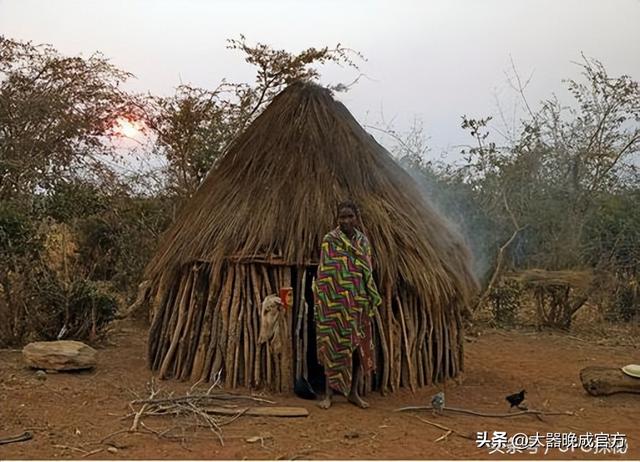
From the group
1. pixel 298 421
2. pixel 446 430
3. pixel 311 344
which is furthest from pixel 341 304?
pixel 311 344

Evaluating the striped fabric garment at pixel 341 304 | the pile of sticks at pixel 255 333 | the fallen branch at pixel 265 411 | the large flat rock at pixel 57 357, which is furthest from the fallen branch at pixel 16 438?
the striped fabric garment at pixel 341 304

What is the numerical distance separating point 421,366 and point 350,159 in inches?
83.1

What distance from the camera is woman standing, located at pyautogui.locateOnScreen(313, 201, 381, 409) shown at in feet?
17.8

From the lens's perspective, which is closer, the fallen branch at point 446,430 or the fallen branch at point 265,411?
the fallen branch at point 446,430

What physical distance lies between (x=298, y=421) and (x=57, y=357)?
2.74 meters

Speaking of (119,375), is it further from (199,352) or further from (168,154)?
(168,154)

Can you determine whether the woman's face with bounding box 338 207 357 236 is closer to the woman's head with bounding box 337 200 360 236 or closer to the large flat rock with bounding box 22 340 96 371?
the woman's head with bounding box 337 200 360 236

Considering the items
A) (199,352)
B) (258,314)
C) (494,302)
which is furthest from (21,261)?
(494,302)

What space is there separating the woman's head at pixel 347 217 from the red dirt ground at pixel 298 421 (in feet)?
4.80

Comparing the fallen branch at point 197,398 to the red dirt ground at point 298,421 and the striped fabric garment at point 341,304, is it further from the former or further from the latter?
the striped fabric garment at point 341,304

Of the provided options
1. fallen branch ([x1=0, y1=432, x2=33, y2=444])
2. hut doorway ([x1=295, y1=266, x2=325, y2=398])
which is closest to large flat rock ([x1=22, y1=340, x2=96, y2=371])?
fallen branch ([x1=0, y1=432, x2=33, y2=444])

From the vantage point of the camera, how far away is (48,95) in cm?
1051

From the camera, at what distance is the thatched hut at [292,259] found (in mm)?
5852

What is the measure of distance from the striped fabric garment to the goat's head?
0.38 metres
